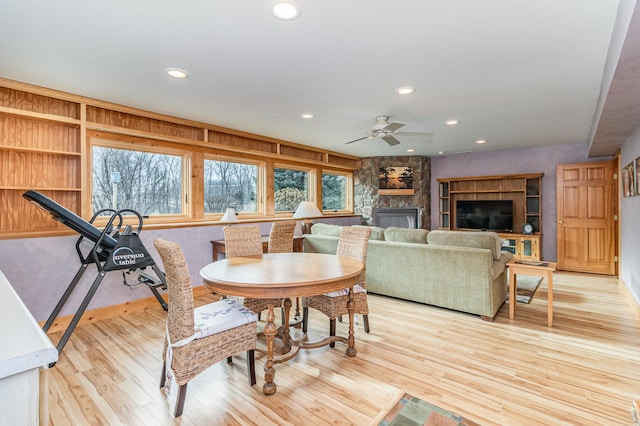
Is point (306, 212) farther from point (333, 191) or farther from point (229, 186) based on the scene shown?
point (333, 191)

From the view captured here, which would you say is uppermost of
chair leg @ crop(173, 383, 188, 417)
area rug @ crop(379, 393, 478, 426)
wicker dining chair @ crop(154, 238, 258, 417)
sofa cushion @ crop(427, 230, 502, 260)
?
sofa cushion @ crop(427, 230, 502, 260)

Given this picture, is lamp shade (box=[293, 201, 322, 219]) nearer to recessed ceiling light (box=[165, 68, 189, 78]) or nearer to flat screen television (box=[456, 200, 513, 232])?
recessed ceiling light (box=[165, 68, 189, 78])

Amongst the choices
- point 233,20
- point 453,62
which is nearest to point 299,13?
point 233,20

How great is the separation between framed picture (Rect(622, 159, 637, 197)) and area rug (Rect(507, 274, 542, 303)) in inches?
63.9

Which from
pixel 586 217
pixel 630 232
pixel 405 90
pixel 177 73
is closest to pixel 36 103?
pixel 177 73

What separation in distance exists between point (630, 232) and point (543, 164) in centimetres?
263

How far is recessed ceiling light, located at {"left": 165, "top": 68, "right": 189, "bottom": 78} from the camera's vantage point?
2652 mm

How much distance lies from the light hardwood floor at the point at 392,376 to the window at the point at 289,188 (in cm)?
295

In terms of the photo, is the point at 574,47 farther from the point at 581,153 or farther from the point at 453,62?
the point at 581,153

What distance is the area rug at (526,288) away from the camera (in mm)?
4020

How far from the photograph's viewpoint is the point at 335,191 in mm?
7363

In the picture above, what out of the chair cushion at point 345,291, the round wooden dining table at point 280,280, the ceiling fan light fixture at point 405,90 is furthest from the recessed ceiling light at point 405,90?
the chair cushion at point 345,291

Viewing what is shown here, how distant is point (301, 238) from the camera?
4.87m

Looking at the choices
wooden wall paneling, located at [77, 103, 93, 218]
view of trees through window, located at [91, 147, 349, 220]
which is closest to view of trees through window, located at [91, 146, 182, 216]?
view of trees through window, located at [91, 147, 349, 220]
